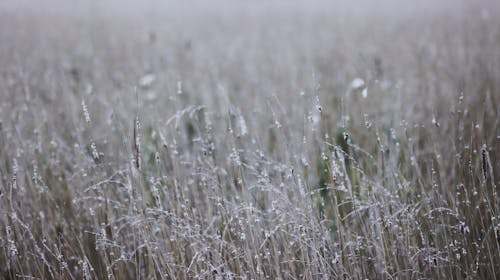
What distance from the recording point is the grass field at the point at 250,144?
1867 millimetres

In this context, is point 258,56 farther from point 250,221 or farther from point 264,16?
point 250,221

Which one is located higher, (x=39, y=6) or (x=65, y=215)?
(x=39, y=6)

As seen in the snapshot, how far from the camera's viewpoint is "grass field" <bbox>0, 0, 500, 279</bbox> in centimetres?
187

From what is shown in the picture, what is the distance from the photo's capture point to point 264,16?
7.24 m

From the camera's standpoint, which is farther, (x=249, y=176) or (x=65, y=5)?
(x=65, y=5)

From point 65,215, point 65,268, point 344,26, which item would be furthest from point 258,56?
point 65,268

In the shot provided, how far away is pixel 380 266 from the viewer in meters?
1.91

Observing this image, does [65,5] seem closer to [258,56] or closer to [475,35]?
[258,56]

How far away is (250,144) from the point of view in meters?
2.64

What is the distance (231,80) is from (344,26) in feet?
8.56

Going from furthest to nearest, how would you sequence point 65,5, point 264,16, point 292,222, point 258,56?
point 65,5, point 264,16, point 258,56, point 292,222

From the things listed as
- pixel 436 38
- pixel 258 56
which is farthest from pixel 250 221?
pixel 436 38

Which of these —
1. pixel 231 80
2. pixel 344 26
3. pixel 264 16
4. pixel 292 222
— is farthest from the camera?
pixel 264 16

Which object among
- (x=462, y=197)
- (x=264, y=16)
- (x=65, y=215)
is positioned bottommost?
(x=462, y=197)
